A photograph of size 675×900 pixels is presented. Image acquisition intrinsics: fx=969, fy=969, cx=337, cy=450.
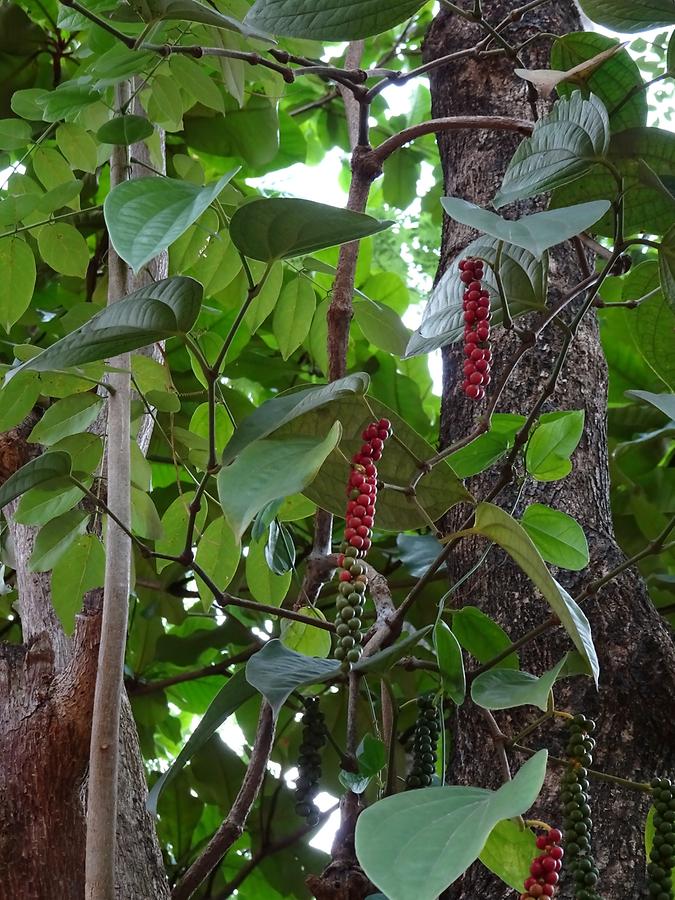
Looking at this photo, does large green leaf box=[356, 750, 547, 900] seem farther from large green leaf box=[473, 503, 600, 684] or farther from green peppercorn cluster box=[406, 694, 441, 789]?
green peppercorn cluster box=[406, 694, 441, 789]

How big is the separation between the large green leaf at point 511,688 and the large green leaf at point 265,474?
0.14 m

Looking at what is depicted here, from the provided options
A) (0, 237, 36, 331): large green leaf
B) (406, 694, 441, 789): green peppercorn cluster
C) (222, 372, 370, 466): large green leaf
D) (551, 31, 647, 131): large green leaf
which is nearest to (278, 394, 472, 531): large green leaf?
(222, 372, 370, 466): large green leaf

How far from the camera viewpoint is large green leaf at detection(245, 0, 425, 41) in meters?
0.52

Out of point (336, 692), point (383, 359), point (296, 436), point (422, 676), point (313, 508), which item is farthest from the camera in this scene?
point (383, 359)

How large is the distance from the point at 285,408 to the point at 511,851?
25cm

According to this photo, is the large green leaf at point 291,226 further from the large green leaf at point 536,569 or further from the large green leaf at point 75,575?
A: the large green leaf at point 75,575

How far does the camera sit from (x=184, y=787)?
3.91 feet

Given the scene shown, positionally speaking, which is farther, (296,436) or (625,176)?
(625,176)

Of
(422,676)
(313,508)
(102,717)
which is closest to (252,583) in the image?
(313,508)

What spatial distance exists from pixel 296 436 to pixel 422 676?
0.80 meters

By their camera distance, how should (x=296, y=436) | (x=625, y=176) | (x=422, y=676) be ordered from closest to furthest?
(x=296, y=436)
(x=625, y=176)
(x=422, y=676)

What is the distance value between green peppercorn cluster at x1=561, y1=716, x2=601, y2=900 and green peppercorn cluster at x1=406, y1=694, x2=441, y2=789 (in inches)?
3.6

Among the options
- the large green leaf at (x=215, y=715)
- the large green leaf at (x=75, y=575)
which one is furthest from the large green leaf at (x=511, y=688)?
the large green leaf at (x=75, y=575)

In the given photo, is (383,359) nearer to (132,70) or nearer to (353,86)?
(353,86)
